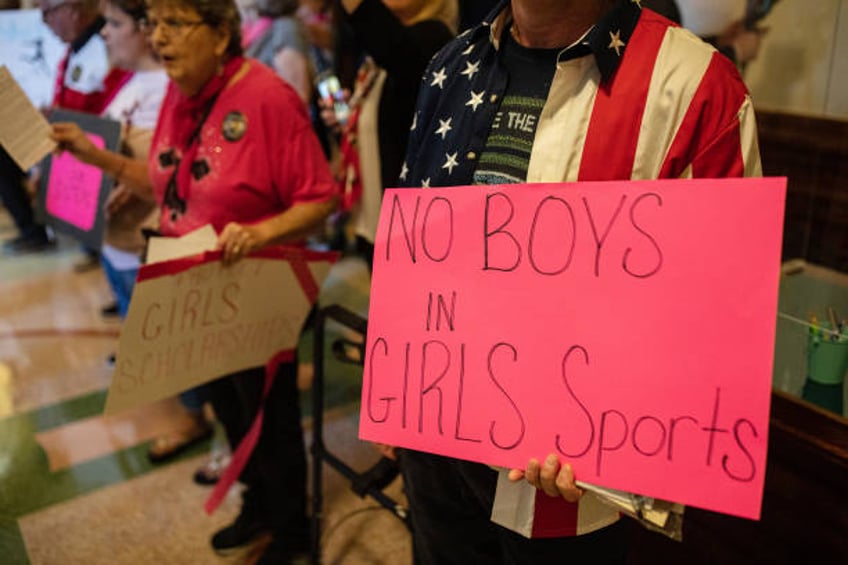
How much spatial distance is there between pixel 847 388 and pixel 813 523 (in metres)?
0.25

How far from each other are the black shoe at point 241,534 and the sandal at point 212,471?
0.29m

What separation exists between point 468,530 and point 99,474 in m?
1.71

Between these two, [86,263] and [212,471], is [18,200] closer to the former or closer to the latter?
[86,263]

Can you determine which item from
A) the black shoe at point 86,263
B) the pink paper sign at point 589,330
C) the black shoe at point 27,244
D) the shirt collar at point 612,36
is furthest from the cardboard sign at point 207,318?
the black shoe at point 27,244

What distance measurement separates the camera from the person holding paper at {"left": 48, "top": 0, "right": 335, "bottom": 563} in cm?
154

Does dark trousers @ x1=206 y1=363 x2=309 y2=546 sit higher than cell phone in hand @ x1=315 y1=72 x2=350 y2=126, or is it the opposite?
cell phone in hand @ x1=315 y1=72 x2=350 y2=126

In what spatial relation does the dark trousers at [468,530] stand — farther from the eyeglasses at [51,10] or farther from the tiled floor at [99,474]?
the eyeglasses at [51,10]

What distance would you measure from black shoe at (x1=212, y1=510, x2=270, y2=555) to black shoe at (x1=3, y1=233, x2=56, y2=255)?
3305 mm

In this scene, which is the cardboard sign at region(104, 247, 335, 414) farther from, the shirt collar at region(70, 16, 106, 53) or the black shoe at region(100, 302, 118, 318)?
the black shoe at region(100, 302, 118, 318)

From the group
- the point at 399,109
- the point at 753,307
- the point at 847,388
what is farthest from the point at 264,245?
the point at 847,388

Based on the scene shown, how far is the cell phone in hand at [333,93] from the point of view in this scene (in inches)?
118

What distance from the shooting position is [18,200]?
4344 mm

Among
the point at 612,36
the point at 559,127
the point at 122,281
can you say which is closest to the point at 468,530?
the point at 559,127

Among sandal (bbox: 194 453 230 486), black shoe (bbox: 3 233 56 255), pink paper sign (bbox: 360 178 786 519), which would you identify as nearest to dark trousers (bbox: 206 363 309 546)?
sandal (bbox: 194 453 230 486)
